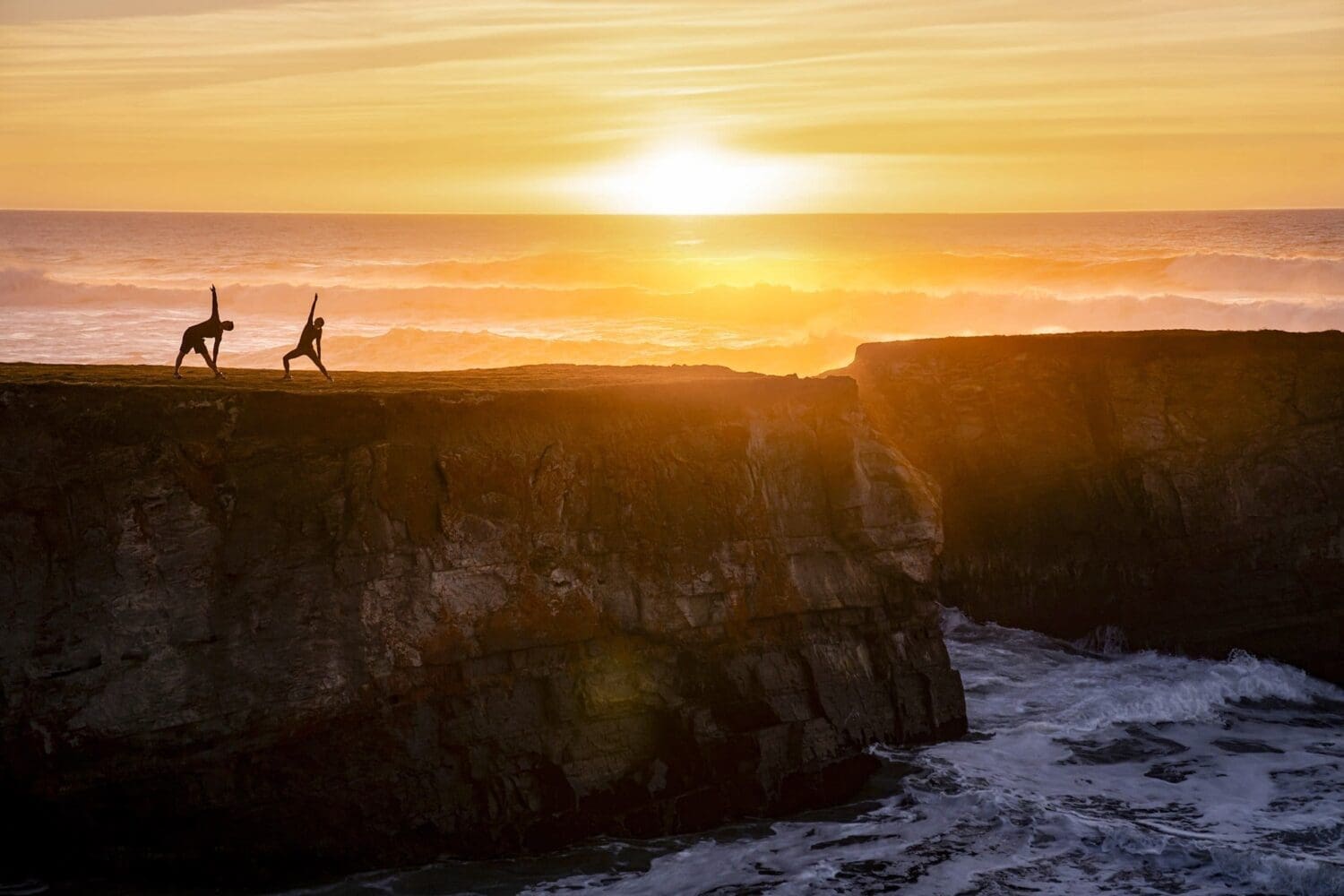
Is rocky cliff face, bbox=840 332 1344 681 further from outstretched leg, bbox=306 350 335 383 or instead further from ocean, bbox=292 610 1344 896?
outstretched leg, bbox=306 350 335 383

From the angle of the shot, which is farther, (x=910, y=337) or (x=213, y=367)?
(x=910, y=337)

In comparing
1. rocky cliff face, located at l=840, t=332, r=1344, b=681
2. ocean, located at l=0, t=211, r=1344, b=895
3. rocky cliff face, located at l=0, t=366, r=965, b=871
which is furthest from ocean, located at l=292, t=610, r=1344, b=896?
rocky cliff face, located at l=840, t=332, r=1344, b=681

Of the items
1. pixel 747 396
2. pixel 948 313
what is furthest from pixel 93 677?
pixel 948 313

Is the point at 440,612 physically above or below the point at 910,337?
below

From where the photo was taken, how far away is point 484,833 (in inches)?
663

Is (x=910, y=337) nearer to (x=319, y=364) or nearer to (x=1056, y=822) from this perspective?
(x=319, y=364)

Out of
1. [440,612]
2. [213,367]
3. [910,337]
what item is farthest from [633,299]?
[440,612]

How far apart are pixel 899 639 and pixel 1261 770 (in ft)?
19.0

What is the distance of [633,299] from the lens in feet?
228

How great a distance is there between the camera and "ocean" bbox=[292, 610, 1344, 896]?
15930 millimetres

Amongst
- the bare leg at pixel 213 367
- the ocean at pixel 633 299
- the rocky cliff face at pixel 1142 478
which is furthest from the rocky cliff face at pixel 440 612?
the ocean at pixel 633 299

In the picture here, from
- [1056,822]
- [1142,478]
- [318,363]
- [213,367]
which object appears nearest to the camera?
[1056,822]

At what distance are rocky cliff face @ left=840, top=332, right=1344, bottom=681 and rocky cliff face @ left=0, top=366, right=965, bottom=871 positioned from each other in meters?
6.20

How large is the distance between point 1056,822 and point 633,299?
2133 inches
